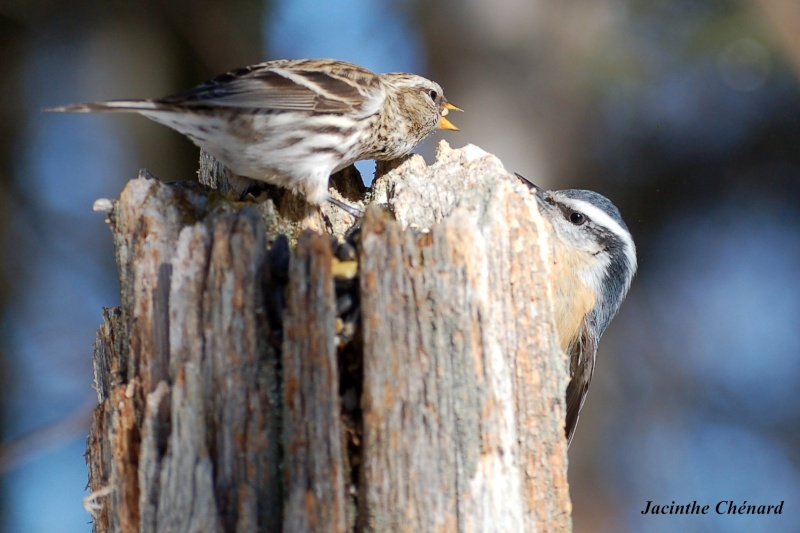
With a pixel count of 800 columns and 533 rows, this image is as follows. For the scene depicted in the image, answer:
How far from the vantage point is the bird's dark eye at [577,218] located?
205 inches

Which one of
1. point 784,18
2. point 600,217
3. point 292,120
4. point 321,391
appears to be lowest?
point 321,391

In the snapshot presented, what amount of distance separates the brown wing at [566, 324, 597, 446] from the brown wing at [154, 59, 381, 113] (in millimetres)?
1920

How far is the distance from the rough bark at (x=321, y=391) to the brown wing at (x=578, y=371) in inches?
78.2

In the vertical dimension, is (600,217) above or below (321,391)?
above

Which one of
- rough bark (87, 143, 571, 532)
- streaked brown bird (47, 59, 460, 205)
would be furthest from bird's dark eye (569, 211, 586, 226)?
rough bark (87, 143, 571, 532)

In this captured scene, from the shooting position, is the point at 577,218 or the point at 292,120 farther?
the point at 577,218

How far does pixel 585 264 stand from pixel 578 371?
0.66 m

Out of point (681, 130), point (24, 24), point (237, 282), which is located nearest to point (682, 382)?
point (681, 130)

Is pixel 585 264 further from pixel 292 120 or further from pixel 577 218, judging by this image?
pixel 292 120

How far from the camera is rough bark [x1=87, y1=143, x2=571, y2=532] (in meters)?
2.73

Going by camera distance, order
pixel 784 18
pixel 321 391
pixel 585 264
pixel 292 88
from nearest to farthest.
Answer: pixel 321 391 < pixel 292 88 < pixel 585 264 < pixel 784 18

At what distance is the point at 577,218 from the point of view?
524 centimetres

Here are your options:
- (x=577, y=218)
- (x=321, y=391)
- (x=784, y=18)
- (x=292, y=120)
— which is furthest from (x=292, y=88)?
(x=784, y=18)

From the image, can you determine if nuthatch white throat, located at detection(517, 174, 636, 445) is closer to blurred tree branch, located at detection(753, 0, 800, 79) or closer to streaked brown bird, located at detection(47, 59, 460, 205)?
streaked brown bird, located at detection(47, 59, 460, 205)
